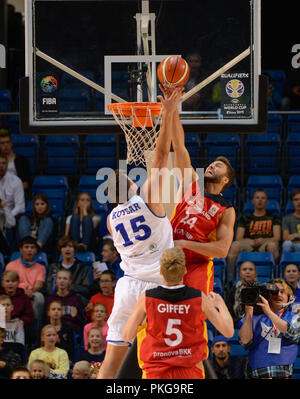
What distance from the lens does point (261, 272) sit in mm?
9484

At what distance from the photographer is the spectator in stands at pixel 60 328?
8.64 m

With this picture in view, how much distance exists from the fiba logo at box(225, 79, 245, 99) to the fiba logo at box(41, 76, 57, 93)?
1.39 m

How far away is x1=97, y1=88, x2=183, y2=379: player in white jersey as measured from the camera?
5824 millimetres

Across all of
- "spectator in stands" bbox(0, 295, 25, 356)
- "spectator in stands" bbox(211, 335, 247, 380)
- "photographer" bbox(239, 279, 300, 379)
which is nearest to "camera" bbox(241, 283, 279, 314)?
"photographer" bbox(239, 279, 300, 379)

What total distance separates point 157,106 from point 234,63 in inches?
33.8

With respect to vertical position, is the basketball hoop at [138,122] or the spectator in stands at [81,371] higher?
the basketball hoop at [138,122]

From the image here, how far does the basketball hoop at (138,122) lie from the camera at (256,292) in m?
1.40

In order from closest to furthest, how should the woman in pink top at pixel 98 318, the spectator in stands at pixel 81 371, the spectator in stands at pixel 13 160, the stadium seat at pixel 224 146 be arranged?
the spectator in stands at pixel 81 371
the woman in pink top at pixel 98 318
the spectator in stands at pixel 13 160
the stadium seat at pixel 224 146

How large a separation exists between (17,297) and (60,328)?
55 centimetres

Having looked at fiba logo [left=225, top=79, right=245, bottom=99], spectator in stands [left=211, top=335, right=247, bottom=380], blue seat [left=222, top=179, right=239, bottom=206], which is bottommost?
spectator in stands [left=211, top=335, right=247, bottom=380]

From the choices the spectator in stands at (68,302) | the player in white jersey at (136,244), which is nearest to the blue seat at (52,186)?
the spectator in stands at (68,302)

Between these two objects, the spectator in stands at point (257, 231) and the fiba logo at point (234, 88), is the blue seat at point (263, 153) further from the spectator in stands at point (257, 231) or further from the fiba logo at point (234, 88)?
the fiba logo at point (234, 88)

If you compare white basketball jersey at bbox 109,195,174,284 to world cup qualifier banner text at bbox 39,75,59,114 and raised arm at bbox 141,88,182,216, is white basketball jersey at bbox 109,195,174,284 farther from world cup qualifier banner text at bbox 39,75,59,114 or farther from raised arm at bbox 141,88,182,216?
world cup qualifier banner text at bbox 39,75,59,114
